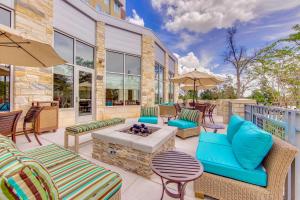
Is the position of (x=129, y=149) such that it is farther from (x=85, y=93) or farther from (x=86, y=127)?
(x=85, y=93)

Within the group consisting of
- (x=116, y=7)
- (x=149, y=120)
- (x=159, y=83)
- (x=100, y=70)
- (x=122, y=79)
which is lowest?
(x=149, y=120)

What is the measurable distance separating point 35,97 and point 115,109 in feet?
11.8

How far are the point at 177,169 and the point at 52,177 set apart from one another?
1.35 metres

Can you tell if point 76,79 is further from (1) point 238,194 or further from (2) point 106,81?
(1) point 238,194

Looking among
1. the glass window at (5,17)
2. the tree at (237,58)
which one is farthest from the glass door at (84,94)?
the tree at (237,58)

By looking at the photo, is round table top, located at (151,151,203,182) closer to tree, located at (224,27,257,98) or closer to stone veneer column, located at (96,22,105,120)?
stone veneer column, located at (96,22,105,120)

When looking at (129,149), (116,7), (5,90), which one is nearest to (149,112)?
(129,149)

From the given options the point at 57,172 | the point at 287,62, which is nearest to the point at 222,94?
the point at 287,62

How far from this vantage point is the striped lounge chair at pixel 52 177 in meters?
0.71

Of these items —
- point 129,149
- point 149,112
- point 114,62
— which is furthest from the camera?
point 114,62

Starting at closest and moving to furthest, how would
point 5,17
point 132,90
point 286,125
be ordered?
point 286,125, point 5,17, point 132,90

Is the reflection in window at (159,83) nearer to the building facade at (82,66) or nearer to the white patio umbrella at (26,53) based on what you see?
the building facade at (82,66)

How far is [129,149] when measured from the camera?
A: 2.54m

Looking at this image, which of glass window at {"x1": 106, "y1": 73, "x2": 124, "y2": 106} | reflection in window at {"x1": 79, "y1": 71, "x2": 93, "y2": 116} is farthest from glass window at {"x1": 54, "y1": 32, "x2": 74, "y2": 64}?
glass window at {"x1": 106, "y1": 73, "x2": 124, "y2": 106}
